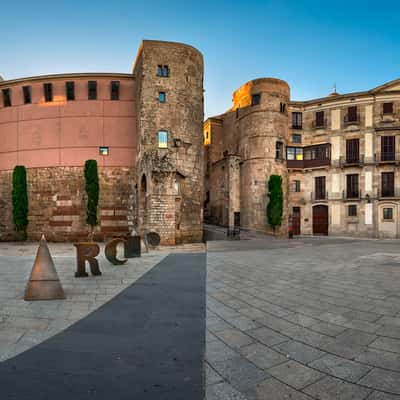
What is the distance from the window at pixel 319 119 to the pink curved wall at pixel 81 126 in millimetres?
17461

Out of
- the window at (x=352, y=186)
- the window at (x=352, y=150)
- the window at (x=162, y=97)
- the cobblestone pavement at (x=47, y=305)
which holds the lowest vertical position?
the cobblestone pavement at (x=47, y=305)

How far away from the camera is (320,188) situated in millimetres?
24750

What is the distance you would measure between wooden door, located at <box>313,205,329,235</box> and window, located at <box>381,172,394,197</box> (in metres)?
4.90

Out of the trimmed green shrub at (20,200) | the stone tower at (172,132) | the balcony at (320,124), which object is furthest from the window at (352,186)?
the trimmed green shrub at (20,200)

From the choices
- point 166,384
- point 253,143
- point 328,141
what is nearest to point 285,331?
point 166,384

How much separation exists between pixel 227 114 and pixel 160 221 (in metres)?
18.6

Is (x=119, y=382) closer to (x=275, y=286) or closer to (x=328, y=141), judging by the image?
(x=275, y=286)

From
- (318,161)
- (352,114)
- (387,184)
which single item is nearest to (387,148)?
(387,184)

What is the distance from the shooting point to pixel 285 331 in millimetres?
3512

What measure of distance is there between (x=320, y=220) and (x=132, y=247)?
66.7ft

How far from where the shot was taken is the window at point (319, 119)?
24.8 metres

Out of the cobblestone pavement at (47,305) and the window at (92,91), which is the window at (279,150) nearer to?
the window at (92,91)

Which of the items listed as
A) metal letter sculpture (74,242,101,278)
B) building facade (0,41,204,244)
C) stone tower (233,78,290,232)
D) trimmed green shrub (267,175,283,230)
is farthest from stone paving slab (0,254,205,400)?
stone tower (233,78,290,232)

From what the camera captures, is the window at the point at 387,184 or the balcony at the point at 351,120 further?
the balcony at the point at 351,120
